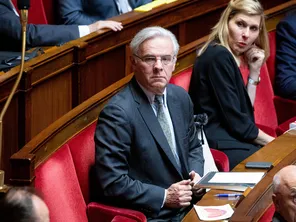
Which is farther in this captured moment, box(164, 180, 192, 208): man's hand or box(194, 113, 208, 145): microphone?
box(194, 113, 208, 145): microphone

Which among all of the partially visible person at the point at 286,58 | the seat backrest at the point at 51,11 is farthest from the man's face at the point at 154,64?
the partially visible person at the point at 286,58

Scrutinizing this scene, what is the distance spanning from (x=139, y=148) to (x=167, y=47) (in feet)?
0.87

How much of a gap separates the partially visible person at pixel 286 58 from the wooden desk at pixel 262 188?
0.52m

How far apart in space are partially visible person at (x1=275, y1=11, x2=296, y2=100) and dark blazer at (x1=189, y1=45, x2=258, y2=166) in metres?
0.50

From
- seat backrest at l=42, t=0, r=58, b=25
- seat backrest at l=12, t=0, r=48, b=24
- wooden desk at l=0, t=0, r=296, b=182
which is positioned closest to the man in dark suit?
wooden desk at l=0, t=0, r=296, b=182

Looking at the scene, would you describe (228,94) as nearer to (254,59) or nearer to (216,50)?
(216,50)

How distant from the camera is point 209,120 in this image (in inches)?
95.7

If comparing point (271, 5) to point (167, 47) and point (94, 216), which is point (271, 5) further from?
point (94, 216)

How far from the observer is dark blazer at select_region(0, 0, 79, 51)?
7.88 ft

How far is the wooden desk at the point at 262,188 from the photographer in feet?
5.22

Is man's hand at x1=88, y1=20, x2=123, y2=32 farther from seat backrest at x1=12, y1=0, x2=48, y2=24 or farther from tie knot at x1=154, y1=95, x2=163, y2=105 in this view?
tie knot at x1=154, y1=95, x2=163, y2=105

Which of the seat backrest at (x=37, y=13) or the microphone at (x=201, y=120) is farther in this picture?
the seat backrest at (x=37, y=13)

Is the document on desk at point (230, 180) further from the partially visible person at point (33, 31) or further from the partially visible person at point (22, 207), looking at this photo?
the partially visible person at point (22, 207)

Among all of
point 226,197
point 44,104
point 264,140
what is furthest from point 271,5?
point 226,197
